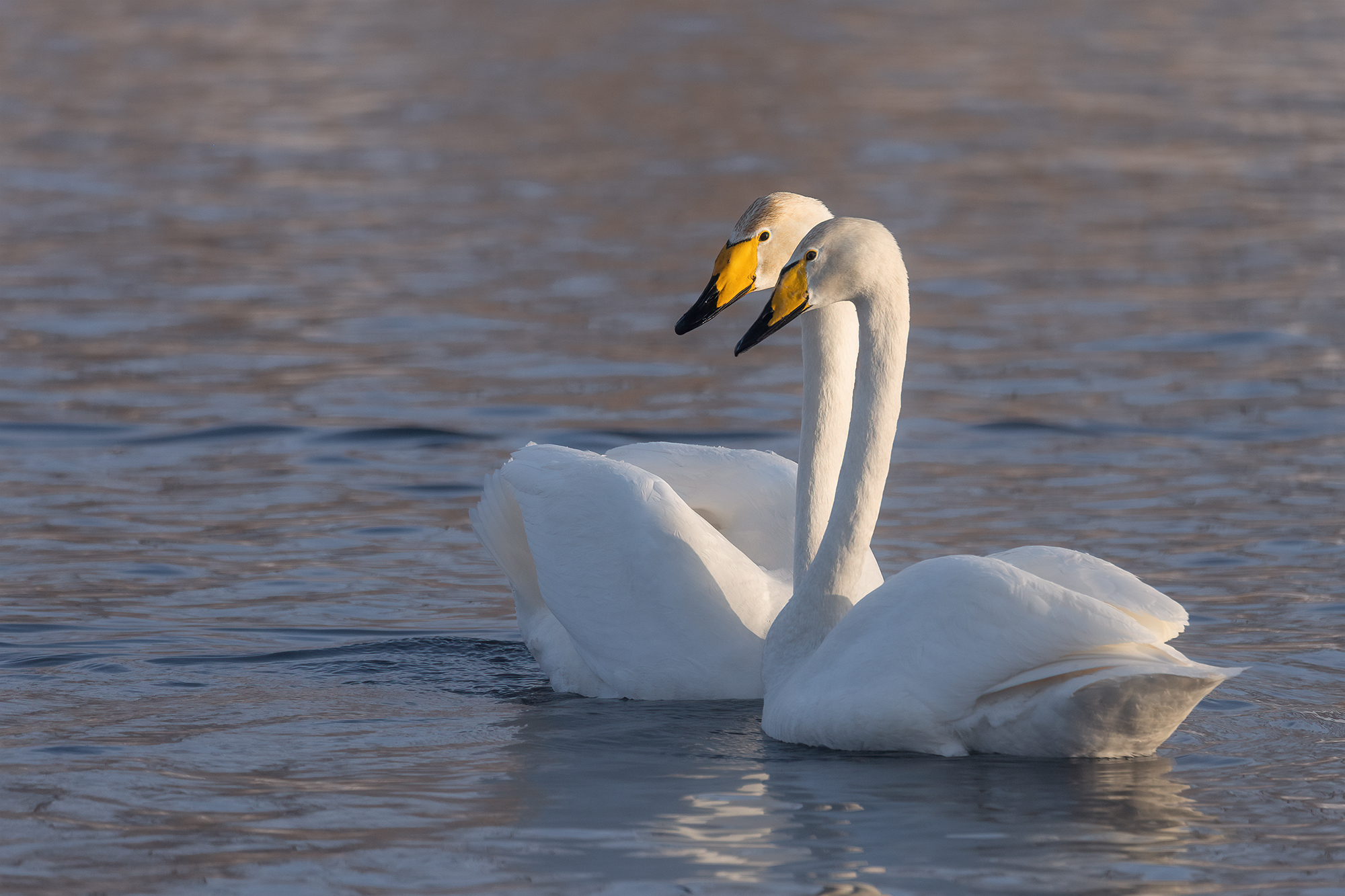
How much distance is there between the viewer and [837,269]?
7.39 metres

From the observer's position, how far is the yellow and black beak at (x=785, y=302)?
7.50 metres

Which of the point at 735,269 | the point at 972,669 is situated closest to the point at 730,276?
the point at 735,269

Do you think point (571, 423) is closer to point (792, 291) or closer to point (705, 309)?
point (705, 309)

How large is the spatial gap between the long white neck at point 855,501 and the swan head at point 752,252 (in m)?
0.72

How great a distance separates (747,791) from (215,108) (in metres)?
20.8

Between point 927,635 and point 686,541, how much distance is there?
52.3 inches

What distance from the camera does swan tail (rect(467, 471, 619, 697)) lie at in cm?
845

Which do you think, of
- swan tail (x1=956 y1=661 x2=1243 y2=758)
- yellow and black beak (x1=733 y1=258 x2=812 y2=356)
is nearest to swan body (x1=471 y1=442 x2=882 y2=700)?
yellow and black beak (x1=733 y1=258 x2=812 y2=356)

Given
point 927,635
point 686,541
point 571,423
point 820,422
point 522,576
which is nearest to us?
point 927,635

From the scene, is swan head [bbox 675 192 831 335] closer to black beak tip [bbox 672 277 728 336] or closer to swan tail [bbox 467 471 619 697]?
black beak tip [bbox 672 277 728 336]

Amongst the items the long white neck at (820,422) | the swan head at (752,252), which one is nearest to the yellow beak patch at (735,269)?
the swan head at (752,252)

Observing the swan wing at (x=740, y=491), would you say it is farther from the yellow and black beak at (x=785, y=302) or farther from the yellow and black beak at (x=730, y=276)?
the yellow and black beak at (x=785, y=302)

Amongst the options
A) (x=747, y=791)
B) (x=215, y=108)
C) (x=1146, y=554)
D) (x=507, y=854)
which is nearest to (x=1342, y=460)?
(x=1146, y=554)

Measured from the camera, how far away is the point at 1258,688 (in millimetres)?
7949
